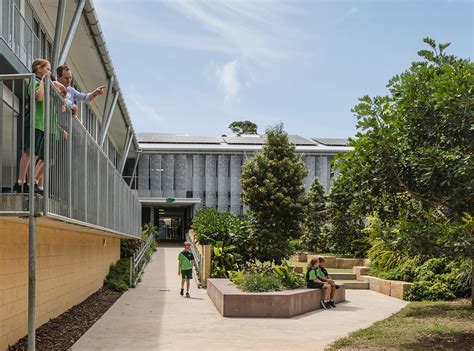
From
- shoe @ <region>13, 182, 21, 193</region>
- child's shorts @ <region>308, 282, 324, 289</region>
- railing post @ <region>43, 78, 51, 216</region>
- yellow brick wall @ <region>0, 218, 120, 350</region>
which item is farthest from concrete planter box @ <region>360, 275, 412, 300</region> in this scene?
shoe @ <region>13, 182, 21, 193</region>

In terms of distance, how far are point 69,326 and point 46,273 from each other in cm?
120

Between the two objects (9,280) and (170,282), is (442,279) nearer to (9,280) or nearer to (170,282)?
(170,282)

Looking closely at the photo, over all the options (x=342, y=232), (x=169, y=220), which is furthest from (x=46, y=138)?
(x=169, y=220)

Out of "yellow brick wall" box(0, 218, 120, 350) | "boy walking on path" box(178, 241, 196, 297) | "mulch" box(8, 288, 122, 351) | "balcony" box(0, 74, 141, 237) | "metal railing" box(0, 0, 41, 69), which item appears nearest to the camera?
"balcony" box(0, 74, 141, 237)

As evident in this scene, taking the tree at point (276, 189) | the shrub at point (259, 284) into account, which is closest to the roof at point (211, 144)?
the tree at point (276, 189)

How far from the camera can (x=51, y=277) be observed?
11.5 m

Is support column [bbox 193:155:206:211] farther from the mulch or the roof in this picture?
the mulch

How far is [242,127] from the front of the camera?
302ft

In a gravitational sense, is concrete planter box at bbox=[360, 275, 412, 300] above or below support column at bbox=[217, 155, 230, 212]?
below

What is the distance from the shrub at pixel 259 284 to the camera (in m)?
14.6

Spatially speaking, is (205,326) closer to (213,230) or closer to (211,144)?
(213,230)

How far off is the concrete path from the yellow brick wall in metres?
0.92

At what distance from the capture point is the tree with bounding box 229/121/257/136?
91312 millimetres

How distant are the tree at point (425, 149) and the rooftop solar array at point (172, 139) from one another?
142ft
